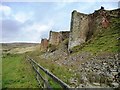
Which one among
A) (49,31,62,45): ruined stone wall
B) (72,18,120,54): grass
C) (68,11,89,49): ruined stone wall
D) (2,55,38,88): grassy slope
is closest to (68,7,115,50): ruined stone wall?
(68,11,89,49): ruined stone wall

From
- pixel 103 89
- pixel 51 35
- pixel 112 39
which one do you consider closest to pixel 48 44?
pixel 51 35

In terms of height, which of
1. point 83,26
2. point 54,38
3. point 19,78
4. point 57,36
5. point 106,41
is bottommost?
point 19,78

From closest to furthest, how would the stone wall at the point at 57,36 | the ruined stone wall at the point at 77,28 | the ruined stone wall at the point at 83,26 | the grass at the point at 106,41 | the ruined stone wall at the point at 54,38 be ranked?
the grass at the point at 106,41 → the ruined stone wall at the point at 83,26 → the ruined stone wall at the point at 77,28 → the stone wall at the point at 57,36 → the ruined stone wall at the point at 54,38

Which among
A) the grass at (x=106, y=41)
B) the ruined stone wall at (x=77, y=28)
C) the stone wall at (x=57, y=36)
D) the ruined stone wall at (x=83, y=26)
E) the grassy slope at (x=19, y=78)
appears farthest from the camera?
the stone wall at (x=57, y=36)

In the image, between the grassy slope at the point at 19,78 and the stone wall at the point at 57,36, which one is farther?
the stone wall at the point at 57,36

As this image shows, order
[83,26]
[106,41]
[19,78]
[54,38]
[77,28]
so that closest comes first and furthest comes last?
[19,78], [106,41], [77,28], [83,26], [54,38]

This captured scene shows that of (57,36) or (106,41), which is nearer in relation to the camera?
(106,41)

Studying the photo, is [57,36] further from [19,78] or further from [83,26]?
[19,78]

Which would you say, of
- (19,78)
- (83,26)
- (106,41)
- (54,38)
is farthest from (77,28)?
(19,78)

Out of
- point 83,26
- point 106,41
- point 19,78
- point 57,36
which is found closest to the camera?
point 19,78

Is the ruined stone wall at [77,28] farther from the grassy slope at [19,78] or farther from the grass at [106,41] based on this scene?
the grassy slope at [19,78]

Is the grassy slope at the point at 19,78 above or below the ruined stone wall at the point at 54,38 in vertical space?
below

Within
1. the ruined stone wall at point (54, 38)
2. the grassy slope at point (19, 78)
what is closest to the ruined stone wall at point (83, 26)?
the ruined stone wall at point (54, 38)

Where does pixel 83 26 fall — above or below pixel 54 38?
above
